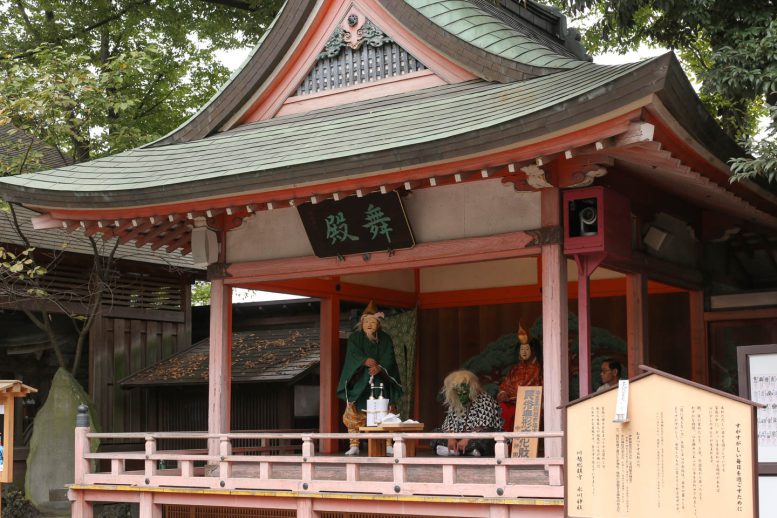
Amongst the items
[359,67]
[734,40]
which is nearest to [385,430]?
[359,67]

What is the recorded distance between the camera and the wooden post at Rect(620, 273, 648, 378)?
10.5 meters

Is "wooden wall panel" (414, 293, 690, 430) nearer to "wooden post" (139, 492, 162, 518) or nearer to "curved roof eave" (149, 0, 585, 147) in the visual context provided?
"curved roof eave" (149, 0, 585, 147)

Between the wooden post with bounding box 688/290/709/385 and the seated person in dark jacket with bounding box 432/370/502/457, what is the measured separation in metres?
2.45

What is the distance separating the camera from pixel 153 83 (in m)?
20.2

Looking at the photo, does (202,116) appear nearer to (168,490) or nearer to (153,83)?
(168,490)

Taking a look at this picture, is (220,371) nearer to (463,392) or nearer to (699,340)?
(463,392)

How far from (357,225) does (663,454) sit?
531 centimetres

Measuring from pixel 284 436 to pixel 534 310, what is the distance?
13.4ft

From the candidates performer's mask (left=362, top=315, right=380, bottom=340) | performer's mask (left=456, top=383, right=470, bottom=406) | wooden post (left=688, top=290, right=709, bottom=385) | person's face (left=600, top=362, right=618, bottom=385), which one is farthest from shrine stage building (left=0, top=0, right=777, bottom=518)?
performer's mask (left=362, top=315, right=380, bottom=340)

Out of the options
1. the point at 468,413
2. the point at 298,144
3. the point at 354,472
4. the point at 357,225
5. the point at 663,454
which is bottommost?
the point at 354,472

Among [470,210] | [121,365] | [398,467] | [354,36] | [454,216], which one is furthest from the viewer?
[121,365]

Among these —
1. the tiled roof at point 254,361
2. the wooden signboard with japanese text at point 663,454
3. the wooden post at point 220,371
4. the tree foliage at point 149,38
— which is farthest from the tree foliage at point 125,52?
the wooden signboard with japanese text at point 663,454

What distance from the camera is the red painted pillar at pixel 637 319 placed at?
34.4 feet

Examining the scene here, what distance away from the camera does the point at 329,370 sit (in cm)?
1377
